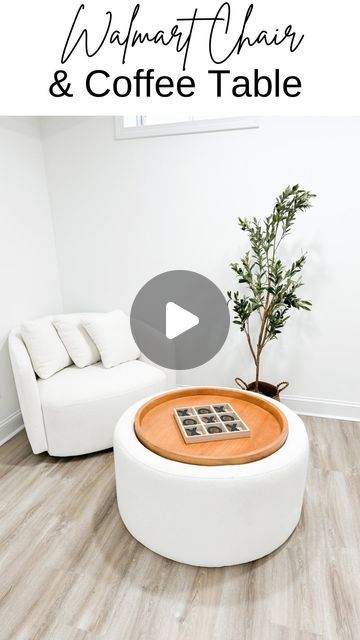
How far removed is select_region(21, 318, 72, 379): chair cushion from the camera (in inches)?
96.9

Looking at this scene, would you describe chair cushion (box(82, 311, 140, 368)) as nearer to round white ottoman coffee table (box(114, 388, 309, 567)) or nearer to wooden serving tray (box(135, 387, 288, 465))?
wooden serving tray (box(135, 387, 288, 465))

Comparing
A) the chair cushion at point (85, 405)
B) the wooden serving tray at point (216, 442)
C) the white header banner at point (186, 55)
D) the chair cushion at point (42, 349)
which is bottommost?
the chair cushion at point (85, 405)

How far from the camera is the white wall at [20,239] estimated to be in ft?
8.64

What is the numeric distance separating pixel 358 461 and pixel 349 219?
1.56 meters

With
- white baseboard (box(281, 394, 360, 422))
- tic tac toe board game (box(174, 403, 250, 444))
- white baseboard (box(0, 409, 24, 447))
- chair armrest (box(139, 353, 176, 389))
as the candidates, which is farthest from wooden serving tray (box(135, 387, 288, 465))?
white baseboard (box(0, 409, 24, 447))

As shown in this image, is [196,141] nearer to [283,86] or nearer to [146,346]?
[283,86]

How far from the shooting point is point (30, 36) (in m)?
2.49

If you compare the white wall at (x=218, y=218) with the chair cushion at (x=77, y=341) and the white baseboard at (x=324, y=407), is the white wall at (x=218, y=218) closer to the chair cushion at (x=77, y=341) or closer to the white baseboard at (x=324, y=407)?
the white baseboard at (x=324, y=407)

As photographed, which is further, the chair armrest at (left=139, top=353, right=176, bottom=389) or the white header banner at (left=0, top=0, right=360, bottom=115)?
the chair armrest at (left=139, top=353, right=176, bottom=389)

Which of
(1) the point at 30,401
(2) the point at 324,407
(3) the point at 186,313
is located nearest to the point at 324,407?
(2) the point at 324,407

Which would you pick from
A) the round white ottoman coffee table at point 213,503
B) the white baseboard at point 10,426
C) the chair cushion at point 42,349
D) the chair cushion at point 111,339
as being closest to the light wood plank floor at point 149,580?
the round white ottoman coffee table at point 213,503

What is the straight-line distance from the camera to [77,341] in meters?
2.63

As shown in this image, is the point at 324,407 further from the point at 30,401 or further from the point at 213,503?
the point at 30,401

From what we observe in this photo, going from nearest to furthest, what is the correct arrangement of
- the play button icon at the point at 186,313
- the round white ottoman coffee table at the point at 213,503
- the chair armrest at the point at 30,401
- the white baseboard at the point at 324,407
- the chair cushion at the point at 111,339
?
the round white ottoman coffee table at the point at 213,503 → the chair armrest at the point at 30,401 → the chair cushion at the point at 111,339 → the white baseboard at the point at 324,407 → the play button icon at the point at 186,313
